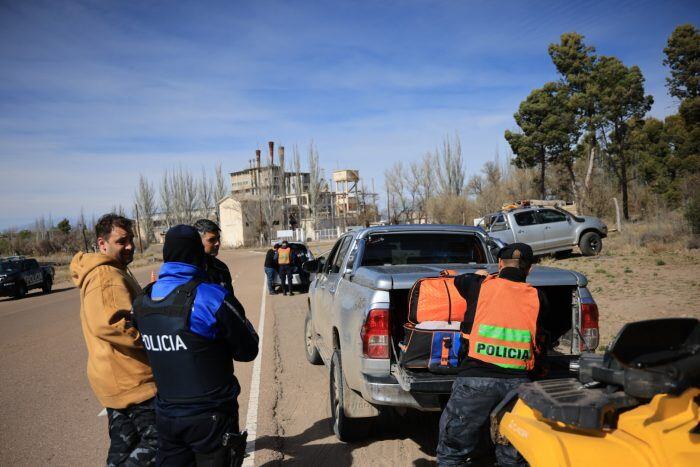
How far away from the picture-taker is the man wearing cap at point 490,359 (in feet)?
10.7

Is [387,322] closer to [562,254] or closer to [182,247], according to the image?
[182,247]

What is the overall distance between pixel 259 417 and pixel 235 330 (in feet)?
10.9

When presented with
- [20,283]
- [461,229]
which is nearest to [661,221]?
[461,229]

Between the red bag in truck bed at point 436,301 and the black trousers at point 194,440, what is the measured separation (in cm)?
182

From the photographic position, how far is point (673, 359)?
84.4 inches

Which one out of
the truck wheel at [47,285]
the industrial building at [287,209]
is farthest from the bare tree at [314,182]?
the truck wheel at [47,285]

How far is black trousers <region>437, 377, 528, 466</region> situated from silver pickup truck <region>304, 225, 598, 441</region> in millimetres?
650

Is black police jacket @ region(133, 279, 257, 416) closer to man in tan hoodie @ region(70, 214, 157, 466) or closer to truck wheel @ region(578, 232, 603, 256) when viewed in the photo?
Result: man in tan hoodie @ region(70, 214, 157, 466)

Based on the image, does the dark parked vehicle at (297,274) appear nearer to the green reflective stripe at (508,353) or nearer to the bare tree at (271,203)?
the green reflective stripe at (508,353)

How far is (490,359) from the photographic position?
329 centimetres

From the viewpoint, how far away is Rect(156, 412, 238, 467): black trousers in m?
2.82

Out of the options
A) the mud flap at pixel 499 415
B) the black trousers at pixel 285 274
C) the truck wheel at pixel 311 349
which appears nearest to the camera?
the mud flap at pixel 499 415

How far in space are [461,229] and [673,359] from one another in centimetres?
412

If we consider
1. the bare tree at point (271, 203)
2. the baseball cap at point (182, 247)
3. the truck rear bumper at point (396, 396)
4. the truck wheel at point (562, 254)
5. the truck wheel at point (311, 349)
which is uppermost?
the bare tree at point (271, 203)
